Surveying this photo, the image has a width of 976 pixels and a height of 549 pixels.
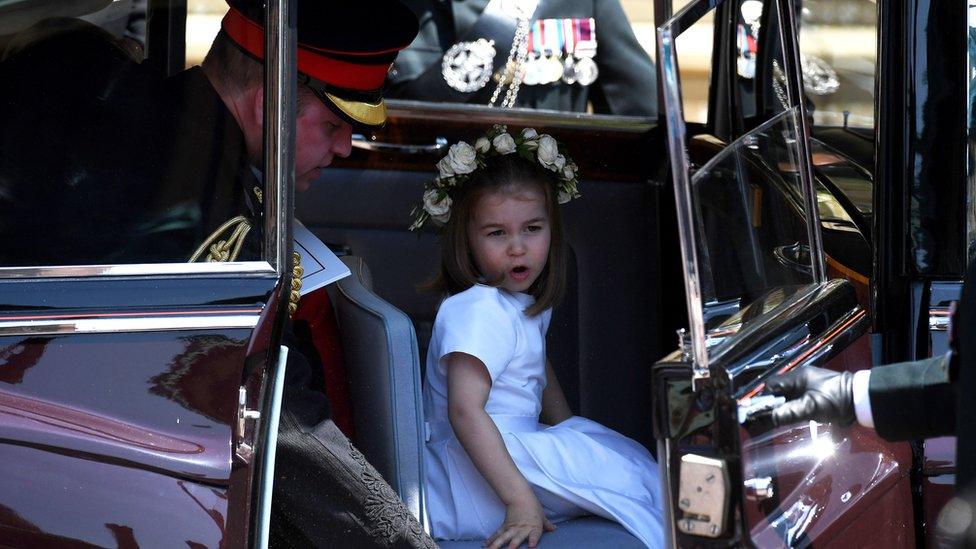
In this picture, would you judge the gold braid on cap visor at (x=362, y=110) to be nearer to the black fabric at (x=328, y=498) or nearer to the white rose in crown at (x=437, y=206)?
the white rose in crown at (x=437, y=206)

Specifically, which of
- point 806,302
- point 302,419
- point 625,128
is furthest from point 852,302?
point 625,128

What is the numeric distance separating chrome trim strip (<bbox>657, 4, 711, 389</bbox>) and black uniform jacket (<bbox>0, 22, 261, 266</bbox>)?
0.65 m

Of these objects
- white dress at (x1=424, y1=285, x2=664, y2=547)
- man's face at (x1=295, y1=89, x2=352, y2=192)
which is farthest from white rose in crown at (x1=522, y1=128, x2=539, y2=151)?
man's face at (x1=295, y1=89, x2=352, y2=192)

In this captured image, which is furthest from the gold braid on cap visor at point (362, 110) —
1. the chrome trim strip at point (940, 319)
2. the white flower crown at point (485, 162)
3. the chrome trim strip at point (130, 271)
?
the chrome trim strip at point (940, 319)

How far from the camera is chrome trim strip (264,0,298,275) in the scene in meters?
1.84

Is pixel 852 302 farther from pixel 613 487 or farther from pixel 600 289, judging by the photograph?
pixel 600 289

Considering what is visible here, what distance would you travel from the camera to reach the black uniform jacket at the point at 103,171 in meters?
1.86

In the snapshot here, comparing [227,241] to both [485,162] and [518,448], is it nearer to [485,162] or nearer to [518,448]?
[518,448]

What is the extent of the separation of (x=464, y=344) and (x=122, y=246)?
0.87m

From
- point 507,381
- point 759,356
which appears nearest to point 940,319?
point 759,356

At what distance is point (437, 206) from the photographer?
2.83 meters

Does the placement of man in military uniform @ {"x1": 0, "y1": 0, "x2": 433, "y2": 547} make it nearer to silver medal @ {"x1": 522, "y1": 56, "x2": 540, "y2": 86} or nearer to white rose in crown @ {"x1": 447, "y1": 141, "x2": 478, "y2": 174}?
white rose in crown @ {"x1": 447, "y1": 141, "x2": 478, "y2": 174}

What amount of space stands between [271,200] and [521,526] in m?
0.85

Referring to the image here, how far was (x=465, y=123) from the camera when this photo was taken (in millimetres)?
3293
